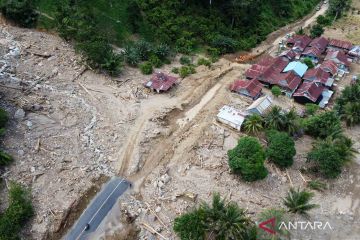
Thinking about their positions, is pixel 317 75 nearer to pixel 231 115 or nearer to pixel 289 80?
pixel 289 80

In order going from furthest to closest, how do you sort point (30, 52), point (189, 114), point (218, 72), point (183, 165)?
point (218, 72) → point (30, 52) → point (189, 114) → point (183, 165)

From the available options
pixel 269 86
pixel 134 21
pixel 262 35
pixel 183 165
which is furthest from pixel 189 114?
pixel 262 35

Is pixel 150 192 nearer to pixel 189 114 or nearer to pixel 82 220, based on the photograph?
pixel 82 220

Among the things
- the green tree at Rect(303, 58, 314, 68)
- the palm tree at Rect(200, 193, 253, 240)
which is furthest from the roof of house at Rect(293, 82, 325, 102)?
the palm tree at Rect(200, 193, 253, 240)

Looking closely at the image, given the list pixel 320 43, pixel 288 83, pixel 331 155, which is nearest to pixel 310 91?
pixel 288 83

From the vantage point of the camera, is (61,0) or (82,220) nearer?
(82,220)

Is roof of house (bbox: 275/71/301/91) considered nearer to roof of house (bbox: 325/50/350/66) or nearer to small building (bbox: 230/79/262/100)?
small building (bbox: 230/79/262/100)
